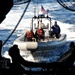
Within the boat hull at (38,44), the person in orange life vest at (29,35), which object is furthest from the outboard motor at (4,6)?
the person in orange life vest at (29,35)

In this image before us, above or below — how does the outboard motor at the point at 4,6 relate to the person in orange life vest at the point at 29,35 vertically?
above

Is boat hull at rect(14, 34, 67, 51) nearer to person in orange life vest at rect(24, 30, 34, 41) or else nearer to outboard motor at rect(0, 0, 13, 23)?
person in orange life vest at rect(24, 30, 34, 41)

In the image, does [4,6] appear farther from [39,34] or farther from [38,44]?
[38,44]

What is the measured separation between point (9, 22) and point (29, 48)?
18.2 m

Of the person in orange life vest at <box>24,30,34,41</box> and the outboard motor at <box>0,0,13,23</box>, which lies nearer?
the outboard motor at <box>0,0,13,23</box>

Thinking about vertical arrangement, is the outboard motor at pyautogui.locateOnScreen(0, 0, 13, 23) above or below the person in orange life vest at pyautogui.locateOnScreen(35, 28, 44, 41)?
above

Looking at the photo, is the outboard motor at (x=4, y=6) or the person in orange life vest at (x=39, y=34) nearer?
the outboard motor at (x=4, y=6)

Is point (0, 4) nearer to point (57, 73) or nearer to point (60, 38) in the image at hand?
point (57, 73)

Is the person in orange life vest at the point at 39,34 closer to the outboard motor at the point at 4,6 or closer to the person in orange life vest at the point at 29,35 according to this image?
the person in orange life vest at the point at 29,35

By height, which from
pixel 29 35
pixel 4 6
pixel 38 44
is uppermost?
pixel 4 6

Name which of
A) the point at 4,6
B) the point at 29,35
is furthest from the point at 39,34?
the point at 4,6

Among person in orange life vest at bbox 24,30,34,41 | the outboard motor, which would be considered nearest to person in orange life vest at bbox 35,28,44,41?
person in orange life vest at bbox 24,30,34,41

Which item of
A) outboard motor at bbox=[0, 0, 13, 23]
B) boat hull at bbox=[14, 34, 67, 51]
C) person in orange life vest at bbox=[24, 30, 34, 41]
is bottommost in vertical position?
boat hull at bbox=[14, 34, 67, 51]

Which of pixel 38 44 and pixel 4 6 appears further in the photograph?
pixel 38 44
